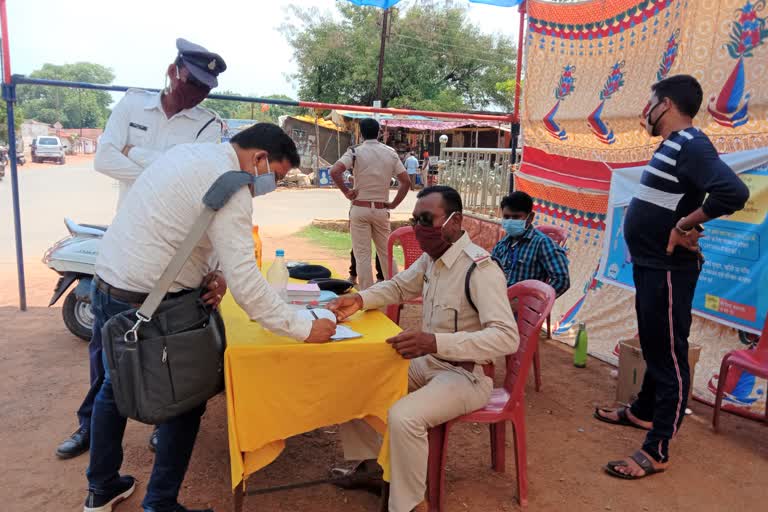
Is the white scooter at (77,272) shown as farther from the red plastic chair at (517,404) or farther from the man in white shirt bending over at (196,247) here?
the red plastic chair at (517,404)

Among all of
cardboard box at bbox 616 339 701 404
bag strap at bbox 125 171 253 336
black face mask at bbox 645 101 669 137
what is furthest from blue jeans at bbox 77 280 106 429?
cardboard box at bbox 616 339 701 404

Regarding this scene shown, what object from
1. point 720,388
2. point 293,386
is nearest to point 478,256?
point 293,386

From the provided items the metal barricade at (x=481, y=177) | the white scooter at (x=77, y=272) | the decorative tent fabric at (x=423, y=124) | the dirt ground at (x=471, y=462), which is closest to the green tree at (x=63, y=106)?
the decorative tent fabric at (x=423, y=124)

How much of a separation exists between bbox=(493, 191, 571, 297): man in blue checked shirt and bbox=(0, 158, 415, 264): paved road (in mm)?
7387

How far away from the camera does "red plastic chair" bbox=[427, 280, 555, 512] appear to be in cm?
274

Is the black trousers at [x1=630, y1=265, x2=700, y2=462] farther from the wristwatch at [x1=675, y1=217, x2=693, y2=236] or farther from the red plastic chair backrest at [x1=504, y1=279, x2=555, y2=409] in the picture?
the red plastic chair backrest at [x1=504, y1=279, x2=555, y2=409]

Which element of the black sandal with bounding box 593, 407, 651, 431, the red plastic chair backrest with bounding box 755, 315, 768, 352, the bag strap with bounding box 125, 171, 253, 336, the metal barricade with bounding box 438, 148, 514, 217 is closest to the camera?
the bag strap with bounding box 125, 171, 253, 336

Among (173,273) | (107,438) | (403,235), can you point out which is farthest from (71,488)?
(403,235)

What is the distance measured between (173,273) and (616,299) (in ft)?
14.0

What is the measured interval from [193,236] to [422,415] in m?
1.14

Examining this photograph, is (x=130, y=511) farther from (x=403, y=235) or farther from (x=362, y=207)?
(x=362, y=207)

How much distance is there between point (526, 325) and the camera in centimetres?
295

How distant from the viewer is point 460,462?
131 inches

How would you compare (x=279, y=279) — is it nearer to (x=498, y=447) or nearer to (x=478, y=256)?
(x=478, y=256)
